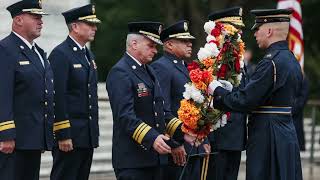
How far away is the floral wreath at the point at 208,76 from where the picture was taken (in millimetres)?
8406

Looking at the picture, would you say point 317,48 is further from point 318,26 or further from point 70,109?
point 70,109

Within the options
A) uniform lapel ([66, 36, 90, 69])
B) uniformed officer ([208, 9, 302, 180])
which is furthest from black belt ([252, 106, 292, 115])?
uniform lapel ([66, 36, 90, 69])

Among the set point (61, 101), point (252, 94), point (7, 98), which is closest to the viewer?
point (252, 94)

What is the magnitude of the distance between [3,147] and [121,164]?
43.2 inches

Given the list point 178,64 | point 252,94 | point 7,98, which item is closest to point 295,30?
point 178,64

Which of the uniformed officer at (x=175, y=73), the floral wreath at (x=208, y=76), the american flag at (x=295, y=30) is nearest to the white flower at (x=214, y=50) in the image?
the floral wreath at (x=208, y=76)

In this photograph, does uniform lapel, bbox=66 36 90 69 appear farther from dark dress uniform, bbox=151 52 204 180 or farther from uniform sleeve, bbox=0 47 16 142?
uniform sleeve, bbox=0 47 16 142

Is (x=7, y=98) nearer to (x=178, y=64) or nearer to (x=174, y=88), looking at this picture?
(x=174, y=88)

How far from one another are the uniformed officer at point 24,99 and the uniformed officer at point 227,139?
195 cm

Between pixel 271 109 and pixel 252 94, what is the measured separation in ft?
0.77

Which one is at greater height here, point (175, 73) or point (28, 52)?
point (28, 52)

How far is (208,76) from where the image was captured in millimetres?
8375

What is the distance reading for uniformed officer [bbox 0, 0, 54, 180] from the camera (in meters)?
8.18

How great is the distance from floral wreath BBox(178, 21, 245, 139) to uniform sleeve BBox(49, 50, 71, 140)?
1225 millimetres
